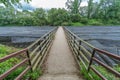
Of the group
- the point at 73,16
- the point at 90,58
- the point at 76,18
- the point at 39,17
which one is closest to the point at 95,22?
the point at 76,18

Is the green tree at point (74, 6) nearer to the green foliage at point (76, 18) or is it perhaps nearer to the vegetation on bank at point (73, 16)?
the vegetation on bank at point (73, 16)

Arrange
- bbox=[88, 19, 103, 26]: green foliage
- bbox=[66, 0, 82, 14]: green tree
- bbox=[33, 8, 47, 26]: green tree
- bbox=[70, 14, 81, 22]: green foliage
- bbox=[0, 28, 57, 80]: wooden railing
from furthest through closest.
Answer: bbox=[66, 0, 82, 14]: green tree
bbox=[70, 14, 81, 22]: green foliage
bbox=[88, 19, 103, 26]: green foliage
bbox=[33, 8, 47, 26]: green tree
bbox=[0, 28, 57, 80]: wooden railing

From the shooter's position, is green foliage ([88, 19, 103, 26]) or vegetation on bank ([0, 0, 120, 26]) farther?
green foliage ([88, 19, 103, 26])

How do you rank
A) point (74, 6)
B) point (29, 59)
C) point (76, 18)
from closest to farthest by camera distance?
point (29, 59)
point (76, 18)
point (74, 6)

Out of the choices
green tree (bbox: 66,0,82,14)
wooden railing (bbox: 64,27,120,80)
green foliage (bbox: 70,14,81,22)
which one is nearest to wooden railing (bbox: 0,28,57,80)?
wooden railing (bbox: 64,27,120,80)

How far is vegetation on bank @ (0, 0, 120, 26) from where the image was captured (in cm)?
5506

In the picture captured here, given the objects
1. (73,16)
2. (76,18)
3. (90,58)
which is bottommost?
(90,58)

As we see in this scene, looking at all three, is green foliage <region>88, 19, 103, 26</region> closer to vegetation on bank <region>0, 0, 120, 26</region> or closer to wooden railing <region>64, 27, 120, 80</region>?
vegetation on bank <region>0, 0, 120, 26</region>

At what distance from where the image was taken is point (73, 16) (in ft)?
187

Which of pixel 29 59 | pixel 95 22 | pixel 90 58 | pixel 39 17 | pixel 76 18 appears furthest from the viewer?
pixel 95 22

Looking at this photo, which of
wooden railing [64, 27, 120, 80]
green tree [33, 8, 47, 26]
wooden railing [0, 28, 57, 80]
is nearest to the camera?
wooden railing [0, 28, 57, 80]

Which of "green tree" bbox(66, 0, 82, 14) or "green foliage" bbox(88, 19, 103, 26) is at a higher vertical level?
"green tree" bbox(66, 0, 82, 14)

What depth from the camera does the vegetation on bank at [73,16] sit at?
181 ft

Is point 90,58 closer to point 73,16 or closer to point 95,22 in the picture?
point 73,16
